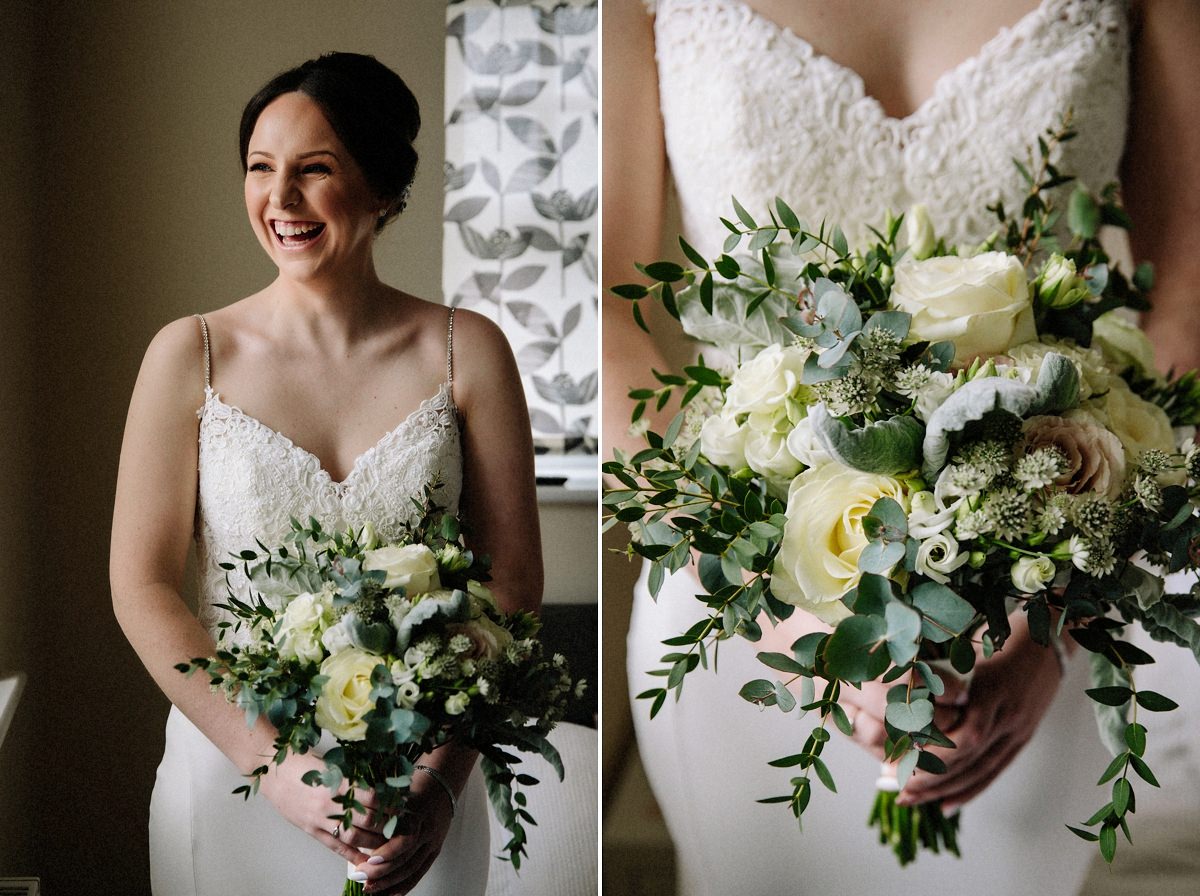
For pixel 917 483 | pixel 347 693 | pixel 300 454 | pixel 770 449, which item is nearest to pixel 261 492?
pixel 300 454

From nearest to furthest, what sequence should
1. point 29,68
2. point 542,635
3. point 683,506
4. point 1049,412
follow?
1. point 1049,412
2. point 683,506
3. point 29,68
4. point 542,635

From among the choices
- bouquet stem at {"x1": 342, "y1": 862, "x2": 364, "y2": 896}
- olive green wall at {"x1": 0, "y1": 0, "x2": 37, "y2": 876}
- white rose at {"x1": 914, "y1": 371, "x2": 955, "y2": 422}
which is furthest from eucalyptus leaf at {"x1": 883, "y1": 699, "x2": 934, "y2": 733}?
olive green wall at {"x1": 0, "y1": 0, "x2": 37, "y2": 876}

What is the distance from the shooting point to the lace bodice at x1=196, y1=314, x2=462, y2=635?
3.24ft

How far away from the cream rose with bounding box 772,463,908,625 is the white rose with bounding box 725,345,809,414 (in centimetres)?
7

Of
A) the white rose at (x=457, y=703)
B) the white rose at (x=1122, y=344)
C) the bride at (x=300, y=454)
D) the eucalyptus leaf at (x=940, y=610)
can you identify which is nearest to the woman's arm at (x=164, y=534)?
the bride at (x=300, y=454)

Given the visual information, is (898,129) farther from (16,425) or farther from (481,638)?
(16,425)

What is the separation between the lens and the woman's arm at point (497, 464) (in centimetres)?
108

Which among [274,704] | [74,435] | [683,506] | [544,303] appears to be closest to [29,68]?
[74,435]

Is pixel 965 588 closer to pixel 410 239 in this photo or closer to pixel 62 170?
pixel 410 239

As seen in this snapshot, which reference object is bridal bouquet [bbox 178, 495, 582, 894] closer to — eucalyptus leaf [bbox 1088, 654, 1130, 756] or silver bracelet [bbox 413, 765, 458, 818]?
silver bracelet [bbox 413, 765, 458, 818]

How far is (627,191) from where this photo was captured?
3.67 feet

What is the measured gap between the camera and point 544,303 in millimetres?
1143

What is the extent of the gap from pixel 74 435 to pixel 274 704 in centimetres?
43

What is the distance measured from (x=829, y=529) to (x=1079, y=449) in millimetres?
190
